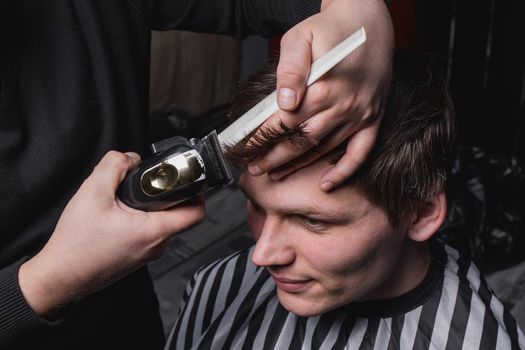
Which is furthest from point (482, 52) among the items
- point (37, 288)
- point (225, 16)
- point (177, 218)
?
point (37, 288)

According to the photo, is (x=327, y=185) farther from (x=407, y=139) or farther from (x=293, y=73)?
(x=293, y=73)

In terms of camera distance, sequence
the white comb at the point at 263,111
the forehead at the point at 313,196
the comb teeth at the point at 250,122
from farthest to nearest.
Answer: the forehead at the point at 313,196 → the comb teeth at the point at 250,122 → the white comb at the point at 263,111

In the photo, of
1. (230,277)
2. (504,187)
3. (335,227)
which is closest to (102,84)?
(335,227)

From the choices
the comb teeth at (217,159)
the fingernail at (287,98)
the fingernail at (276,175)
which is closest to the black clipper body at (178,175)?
the comb teeth at (217,159)

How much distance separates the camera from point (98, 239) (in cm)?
95

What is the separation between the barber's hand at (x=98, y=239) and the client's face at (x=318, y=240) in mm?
346

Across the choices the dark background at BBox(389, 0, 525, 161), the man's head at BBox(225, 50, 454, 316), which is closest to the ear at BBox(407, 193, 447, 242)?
the man's head at BBox(225, 50, 454, 316)

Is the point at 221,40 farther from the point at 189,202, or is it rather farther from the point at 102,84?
the point at 189,202

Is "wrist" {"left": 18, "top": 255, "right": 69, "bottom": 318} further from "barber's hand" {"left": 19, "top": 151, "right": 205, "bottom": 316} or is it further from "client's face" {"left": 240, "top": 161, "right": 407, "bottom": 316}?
"client's face" {"left": 240, "top": 161, "right": 407, "bottom": 316}

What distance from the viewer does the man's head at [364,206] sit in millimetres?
1289

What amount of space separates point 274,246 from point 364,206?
22 centimetres

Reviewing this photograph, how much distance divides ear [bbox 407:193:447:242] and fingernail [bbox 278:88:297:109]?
631mm

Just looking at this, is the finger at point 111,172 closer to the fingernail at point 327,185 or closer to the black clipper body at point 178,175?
the black clipper body at point 178,175

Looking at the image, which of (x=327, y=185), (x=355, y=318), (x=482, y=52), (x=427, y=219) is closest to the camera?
(x=327, y=185)
